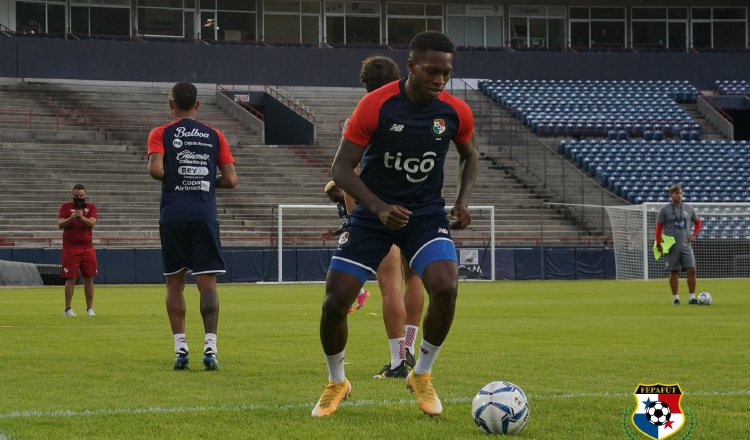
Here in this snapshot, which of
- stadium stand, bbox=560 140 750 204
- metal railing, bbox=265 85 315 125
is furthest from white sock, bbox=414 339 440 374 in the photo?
metal railing, bbox=265 85 315 125

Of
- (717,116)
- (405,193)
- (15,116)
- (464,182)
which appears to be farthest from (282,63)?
(405,193)

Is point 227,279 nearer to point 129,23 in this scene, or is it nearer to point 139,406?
point 129,23

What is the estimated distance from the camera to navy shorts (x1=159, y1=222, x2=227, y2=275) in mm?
9656

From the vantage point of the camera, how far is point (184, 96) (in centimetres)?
982

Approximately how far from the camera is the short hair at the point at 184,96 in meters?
9.80

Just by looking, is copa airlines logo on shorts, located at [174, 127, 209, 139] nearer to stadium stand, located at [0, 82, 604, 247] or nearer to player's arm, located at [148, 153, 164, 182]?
player's arm, located at [148, 153, 164, 182]

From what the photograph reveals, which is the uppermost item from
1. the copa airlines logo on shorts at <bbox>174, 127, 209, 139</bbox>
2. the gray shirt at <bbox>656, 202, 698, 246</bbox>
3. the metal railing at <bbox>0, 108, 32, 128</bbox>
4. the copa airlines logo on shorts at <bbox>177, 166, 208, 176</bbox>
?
the metal railing at <bbox>0, 108, 32, 128</bbox>

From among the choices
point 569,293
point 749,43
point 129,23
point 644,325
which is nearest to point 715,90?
point 749,43

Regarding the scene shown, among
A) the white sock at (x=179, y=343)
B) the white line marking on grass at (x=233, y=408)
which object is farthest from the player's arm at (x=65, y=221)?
the white line marking on grass at (x=233, y=408)

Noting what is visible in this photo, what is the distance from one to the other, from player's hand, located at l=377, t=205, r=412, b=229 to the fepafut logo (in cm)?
177

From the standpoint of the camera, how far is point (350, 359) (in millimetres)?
10359

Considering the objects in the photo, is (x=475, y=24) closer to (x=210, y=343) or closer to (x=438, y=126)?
(x=210, y=343)

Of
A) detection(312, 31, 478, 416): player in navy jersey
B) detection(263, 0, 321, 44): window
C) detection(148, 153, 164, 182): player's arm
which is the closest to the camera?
detection(312, 31, 478, 416): player in navy jersey

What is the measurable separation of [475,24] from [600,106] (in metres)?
7.47
